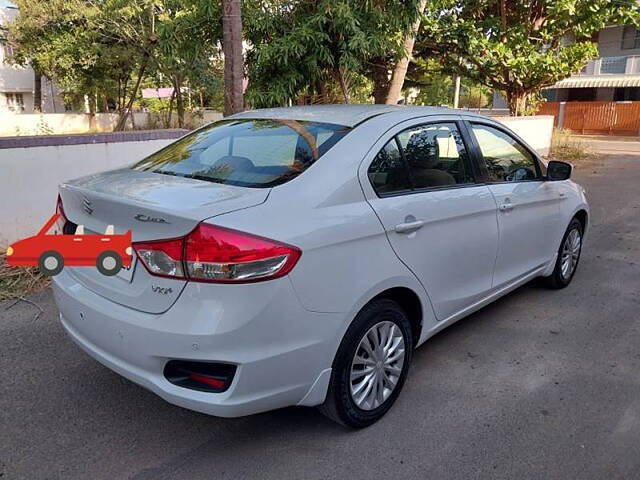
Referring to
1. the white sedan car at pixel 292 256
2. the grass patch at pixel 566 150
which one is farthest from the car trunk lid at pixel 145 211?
the grass patch at pixel 566 150

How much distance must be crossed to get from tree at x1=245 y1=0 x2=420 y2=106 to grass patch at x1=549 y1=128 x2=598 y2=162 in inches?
405

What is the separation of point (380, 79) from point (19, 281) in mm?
8977

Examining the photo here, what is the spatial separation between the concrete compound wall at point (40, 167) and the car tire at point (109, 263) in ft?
9.44

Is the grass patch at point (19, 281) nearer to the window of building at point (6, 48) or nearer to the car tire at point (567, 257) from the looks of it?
the car tire at point (567, 257)

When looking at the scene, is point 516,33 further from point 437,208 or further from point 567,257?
point 437,208

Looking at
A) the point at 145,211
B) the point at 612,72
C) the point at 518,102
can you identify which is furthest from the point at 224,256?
the point at 612,72

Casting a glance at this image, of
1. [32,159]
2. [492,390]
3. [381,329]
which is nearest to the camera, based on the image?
[381,329]

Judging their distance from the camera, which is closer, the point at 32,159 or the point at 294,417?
the point at 294,417

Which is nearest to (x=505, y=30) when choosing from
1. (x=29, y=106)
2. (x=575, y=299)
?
(x=575, y=299)

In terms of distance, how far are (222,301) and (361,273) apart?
72 cm

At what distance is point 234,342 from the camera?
2.19 meters

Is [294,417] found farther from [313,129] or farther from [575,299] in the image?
[575,299]

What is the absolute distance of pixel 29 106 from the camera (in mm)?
35625

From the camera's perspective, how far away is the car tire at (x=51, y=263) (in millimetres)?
2684
